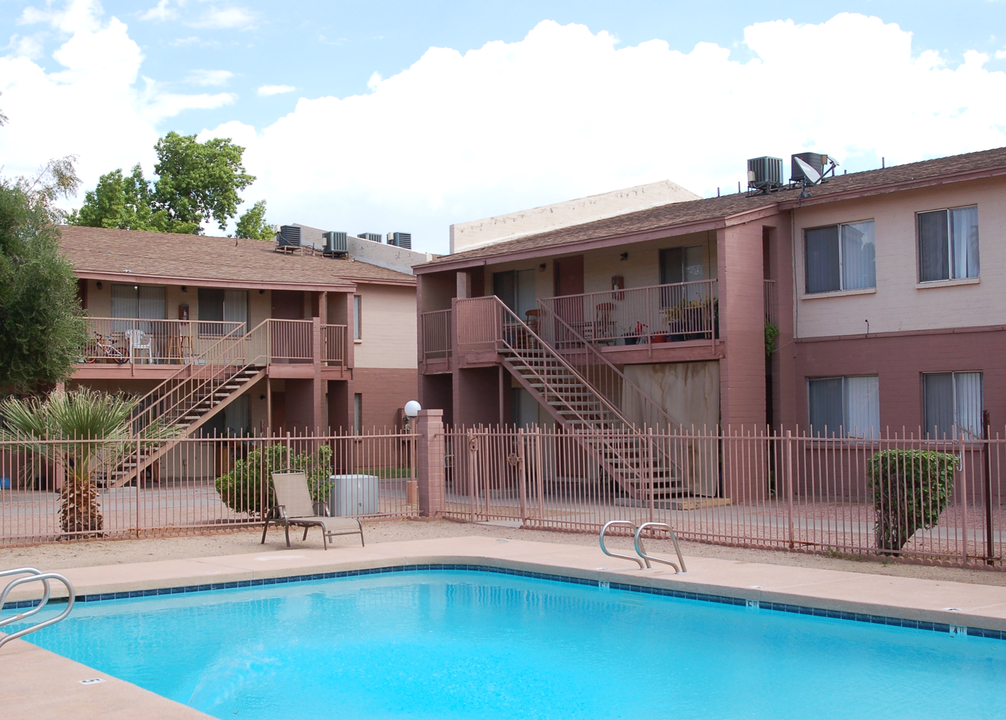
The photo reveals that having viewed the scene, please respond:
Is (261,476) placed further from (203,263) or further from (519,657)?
(203,263)

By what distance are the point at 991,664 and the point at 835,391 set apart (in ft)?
Answer: 42.3

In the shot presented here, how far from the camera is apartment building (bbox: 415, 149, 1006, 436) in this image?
19125 mm

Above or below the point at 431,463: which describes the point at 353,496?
below

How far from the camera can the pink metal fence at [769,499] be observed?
40.1 ft

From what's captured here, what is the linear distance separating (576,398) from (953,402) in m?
7.42

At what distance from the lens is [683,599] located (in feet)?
36.9

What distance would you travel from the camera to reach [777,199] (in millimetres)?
21547

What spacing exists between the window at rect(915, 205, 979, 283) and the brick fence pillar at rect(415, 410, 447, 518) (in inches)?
381

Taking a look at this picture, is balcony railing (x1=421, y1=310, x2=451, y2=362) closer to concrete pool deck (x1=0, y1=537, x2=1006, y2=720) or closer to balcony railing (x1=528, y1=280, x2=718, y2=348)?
balcony railing (x1=528, y1=280, x2=718, y2=348)

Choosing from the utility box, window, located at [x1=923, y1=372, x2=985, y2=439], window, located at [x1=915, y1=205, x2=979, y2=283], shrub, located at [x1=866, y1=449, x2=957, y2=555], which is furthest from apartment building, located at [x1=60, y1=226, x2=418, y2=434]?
shrub, located at [x1=866, y1=449, x2=957, y2=555]

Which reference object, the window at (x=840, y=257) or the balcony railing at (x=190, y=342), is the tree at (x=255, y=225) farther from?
the window at (x=840, y=257)

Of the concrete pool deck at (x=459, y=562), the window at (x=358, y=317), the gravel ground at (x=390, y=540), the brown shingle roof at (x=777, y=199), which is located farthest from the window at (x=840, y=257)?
the window at (x=358, y=317)

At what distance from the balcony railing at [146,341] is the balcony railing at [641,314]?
29.0ft

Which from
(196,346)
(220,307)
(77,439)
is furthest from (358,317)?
(77,439)
